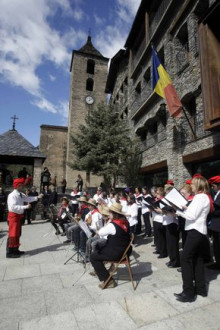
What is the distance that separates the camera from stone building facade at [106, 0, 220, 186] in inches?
291

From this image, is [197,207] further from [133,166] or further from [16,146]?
[16,146]

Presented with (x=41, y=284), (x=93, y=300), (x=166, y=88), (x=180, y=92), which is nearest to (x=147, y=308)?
(x=93, y=300)

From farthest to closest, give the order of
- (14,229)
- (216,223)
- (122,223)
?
(14,229) < (216,223) < (122,223)

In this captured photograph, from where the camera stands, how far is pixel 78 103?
3125 centimetres

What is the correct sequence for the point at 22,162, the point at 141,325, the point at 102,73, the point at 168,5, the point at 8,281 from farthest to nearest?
1. the point at 102,73
2. the point at 22,162
3. the point at 168,5
4. the point at 8,281
5. the point at 141,325

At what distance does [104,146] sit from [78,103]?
62.2 ft

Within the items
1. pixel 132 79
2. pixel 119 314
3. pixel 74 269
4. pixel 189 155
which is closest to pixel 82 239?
pixel 74 269

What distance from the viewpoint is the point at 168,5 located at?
39.3 ft

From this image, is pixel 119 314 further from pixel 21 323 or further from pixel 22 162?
pixel 22 162

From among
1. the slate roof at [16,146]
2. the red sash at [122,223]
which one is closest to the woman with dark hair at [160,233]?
the red sash at [122,223]

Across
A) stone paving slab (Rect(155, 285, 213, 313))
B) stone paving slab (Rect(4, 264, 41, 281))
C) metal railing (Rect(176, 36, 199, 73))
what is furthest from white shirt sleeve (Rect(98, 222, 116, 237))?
metal railing (Rect(176, 36, 199, 73))

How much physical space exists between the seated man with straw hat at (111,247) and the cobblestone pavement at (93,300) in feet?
0.93

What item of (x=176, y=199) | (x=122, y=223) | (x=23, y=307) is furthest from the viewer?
(x=122, y=223)

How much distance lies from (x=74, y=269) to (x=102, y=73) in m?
33.8
